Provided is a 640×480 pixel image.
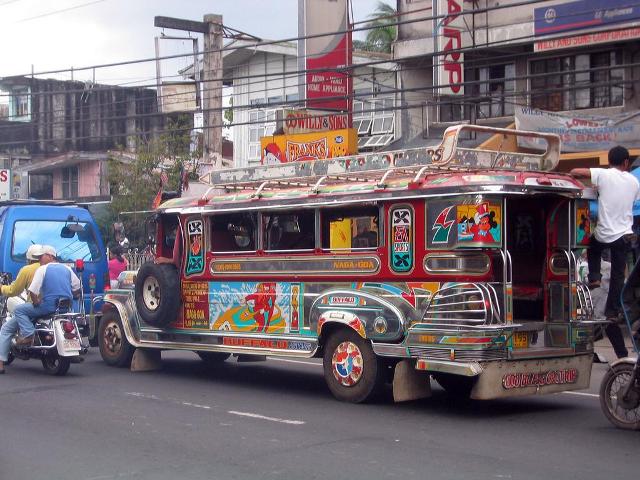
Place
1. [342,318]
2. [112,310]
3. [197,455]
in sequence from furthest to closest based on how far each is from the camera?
[112,310] < [342,318] < [197,455]

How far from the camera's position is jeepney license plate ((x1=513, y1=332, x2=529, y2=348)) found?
9.88m

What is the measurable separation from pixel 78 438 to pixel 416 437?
10.3 ft

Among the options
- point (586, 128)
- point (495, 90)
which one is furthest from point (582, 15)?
point (586, 128)

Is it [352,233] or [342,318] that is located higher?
[352,233]

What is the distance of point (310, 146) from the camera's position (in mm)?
25094

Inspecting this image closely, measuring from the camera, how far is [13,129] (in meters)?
52.9

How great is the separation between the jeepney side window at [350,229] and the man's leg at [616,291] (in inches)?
98.1

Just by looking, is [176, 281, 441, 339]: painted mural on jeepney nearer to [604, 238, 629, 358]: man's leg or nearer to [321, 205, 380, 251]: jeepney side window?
[321, 205, 380, 251]: jeepney side window

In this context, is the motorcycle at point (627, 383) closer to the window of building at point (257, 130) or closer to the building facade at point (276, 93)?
the building facade at point (276, 93)

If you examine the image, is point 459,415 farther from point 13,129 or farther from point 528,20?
point 13,129

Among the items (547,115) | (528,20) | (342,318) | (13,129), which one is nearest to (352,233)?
(342,318)

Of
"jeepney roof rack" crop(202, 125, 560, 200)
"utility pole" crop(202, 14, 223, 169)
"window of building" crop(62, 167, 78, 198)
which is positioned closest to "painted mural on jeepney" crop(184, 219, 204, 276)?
"jeepney roof rack" crop(202, 125, 560, 200)

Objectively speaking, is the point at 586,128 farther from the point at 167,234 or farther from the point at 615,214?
the point at 615,214

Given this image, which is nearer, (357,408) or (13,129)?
(357,408)
